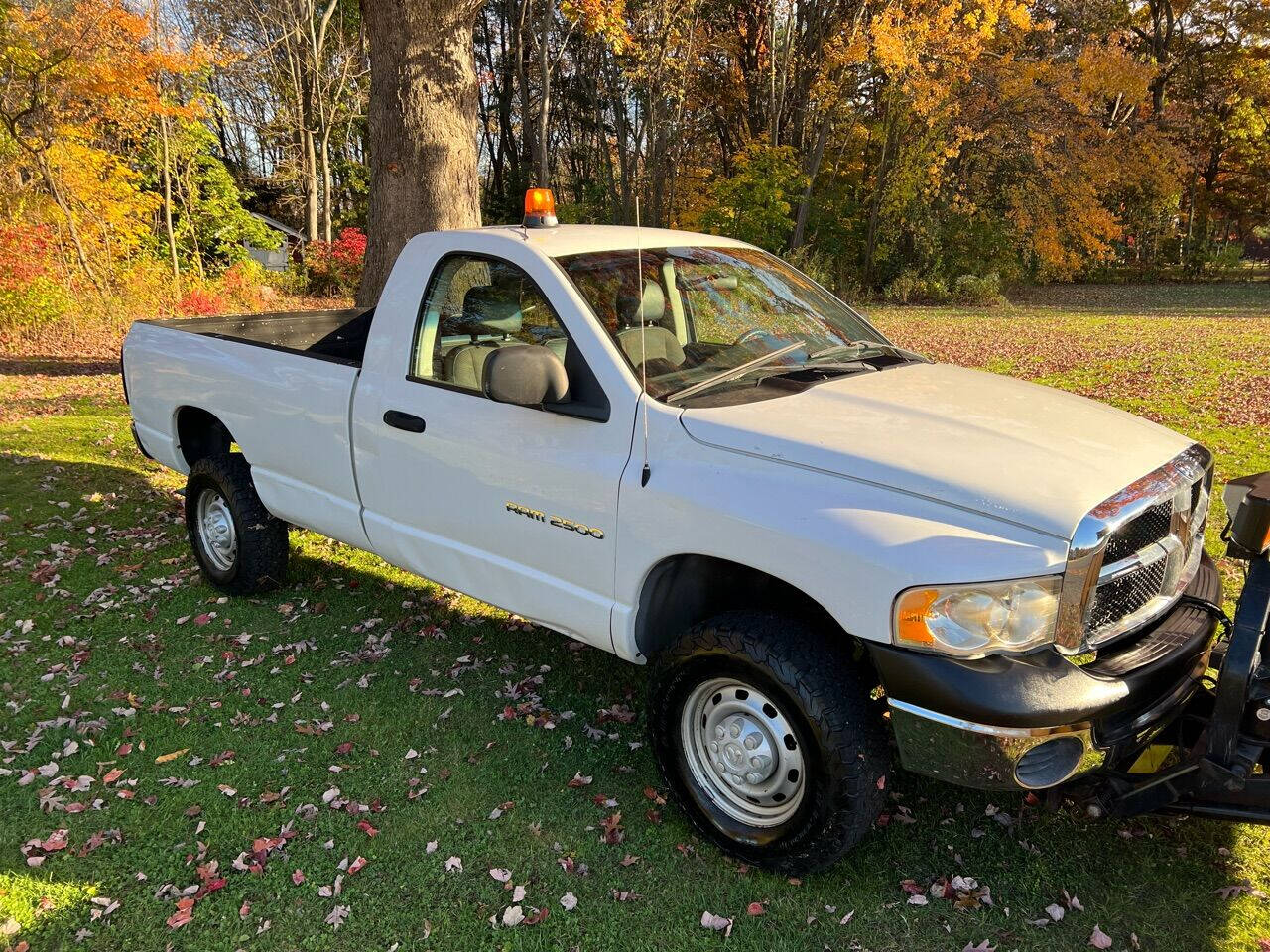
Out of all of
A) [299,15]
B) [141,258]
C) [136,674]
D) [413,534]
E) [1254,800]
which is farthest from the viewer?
[299,15]

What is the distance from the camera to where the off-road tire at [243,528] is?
16.0 feet

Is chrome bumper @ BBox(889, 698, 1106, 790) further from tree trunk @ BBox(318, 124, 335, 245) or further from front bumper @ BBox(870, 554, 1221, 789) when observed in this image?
tree trunk @ BBox(318, 124, 335, 245)

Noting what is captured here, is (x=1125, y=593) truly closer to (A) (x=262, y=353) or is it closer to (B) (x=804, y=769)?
(B) (x=804, y=769)

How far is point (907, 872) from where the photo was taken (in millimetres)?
2990

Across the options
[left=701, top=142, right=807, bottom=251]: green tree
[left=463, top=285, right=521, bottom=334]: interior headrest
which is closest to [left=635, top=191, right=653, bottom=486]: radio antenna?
[left=463, top=285, right=521, bottom=334]: interior headrest

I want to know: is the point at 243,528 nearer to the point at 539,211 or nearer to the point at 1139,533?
the point at 539,211

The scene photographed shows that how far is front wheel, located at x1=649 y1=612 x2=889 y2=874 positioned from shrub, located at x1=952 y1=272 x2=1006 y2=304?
23.6m

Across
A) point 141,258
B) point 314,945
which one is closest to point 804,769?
point 314,945

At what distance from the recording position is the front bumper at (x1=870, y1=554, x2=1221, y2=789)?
2.35 metres

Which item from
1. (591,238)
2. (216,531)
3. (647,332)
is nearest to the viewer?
(647,332)

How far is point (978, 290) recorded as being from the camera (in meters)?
24.2

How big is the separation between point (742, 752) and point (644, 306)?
5.59 feet

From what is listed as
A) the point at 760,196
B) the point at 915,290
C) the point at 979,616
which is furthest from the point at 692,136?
the point at 979,616

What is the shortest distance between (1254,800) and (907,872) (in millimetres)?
1038
